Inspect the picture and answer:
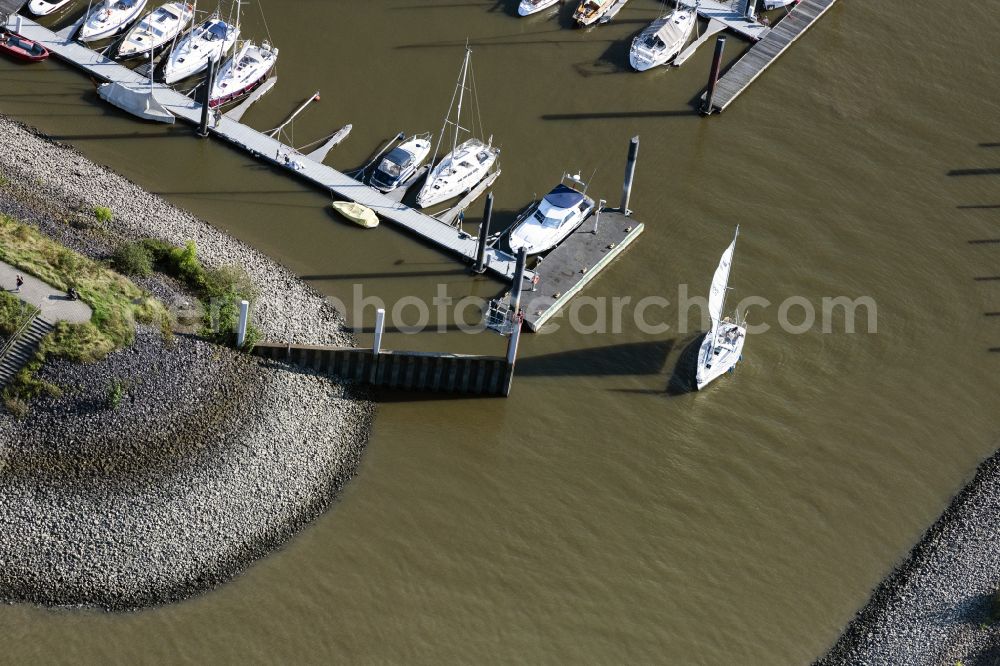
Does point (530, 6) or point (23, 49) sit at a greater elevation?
point (23, 49)

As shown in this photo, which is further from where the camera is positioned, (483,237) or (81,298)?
(483,237)

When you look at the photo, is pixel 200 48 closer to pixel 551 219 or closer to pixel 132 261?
pixel 132 261

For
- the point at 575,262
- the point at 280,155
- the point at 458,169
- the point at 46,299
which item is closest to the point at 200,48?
the point at 280,155

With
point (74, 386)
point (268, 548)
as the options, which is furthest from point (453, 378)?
point (74, 386)

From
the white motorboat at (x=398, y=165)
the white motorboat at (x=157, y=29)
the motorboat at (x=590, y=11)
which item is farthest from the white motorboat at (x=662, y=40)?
the white motorboat at (x=157, y=29)

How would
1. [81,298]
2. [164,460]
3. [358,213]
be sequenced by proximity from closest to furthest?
[164,460], [81,298], [358,213]

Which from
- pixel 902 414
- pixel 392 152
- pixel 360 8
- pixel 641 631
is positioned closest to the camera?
pixel 641 631

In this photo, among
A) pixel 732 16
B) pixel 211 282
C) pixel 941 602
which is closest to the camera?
pixel 941 602

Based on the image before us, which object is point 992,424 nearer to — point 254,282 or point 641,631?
point 641,631
